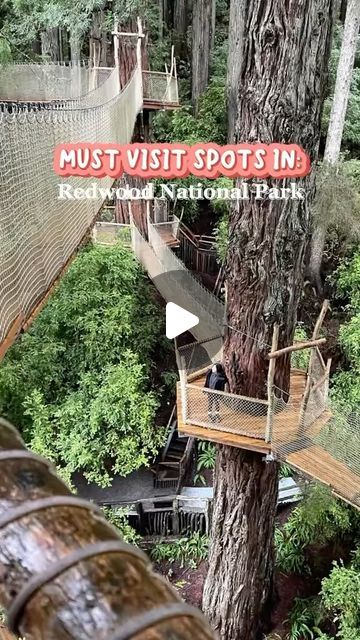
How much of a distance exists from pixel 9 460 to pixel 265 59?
7.97ft

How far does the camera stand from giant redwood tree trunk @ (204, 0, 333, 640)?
2471 mm

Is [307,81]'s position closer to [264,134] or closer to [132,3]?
[264,134]

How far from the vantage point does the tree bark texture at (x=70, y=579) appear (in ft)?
1.43

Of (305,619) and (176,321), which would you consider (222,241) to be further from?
(305,619)

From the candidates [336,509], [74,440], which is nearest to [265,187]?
[336,509]

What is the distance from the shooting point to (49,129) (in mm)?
3246

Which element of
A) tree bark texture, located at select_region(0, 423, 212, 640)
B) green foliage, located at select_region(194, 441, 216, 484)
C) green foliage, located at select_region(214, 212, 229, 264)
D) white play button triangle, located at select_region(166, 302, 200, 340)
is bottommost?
green foliage, located at select_region(194, 441, 216, 484)

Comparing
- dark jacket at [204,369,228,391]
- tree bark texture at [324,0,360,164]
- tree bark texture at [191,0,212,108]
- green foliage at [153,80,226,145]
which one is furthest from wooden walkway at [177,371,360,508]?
tree bark texture at [191,0,212,108]

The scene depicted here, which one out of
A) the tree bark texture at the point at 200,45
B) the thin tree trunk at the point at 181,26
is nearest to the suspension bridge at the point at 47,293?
the tree bark texture at the point at 200,45

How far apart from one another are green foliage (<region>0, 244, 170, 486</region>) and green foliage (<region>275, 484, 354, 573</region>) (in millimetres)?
1570

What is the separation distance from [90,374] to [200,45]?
7186 mm

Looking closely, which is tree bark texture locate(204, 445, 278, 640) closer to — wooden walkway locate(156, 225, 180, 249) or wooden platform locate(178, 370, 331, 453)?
wooden platform locate(178, 370, 331, 453)

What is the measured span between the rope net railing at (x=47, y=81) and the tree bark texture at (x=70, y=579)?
310 inches

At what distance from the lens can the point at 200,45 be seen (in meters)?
10.2
